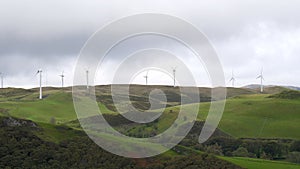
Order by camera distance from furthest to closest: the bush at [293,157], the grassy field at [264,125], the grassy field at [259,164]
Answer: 1. the grassy field at [264,125]
2. the bush at [293,157]
3. the grassy field at [259,164]

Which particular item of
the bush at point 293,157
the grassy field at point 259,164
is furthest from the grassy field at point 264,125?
the grassy field at point 259,164

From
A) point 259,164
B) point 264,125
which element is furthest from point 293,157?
point 264,125

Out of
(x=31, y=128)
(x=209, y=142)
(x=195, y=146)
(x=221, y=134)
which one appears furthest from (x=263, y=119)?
(x=31, y=128)

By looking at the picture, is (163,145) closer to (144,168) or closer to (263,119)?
(144,168)

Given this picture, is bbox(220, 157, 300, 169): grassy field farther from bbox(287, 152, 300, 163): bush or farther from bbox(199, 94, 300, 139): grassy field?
bbox(199, 94, 300, 139): grassy field

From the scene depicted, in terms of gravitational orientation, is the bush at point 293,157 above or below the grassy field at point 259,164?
below

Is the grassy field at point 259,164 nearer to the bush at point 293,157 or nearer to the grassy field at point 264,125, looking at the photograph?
the bush at point 293,157

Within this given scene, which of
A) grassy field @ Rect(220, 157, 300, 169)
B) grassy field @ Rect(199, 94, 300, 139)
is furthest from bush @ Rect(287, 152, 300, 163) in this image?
grassy field @ Rect(199, 94, 300, 139)

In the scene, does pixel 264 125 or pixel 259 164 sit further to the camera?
pixel 264 125

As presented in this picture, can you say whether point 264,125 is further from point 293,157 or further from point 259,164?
point 259,164

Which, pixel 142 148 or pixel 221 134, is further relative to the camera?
pixel 221 134

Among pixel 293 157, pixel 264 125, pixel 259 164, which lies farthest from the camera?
pixel 264 125
